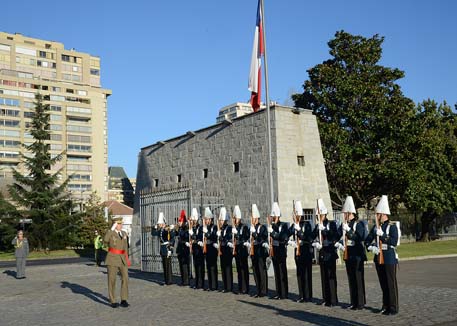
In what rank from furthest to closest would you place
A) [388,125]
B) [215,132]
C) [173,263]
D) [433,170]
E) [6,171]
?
[6,171] → [433,170] → [388,125] → [215,132] → [173,263]

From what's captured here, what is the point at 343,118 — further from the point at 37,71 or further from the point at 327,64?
the point at 37,71

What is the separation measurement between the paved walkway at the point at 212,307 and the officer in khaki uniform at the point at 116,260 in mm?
375

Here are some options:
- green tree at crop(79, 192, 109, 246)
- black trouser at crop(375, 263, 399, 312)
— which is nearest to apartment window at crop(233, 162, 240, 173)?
black trouser at crop(375, 263, 399, 312)

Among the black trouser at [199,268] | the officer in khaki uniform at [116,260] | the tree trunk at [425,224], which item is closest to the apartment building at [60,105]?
the tree trunk at [425,224]

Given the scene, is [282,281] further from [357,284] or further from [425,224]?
[425,224]

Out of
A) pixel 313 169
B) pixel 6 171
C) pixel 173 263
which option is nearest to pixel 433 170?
pixel 313 169

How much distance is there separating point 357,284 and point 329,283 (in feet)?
2.36

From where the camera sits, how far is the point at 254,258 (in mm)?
13281

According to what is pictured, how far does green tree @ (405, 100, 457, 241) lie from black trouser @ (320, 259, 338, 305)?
20.0 metres

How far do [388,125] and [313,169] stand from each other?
11.5m

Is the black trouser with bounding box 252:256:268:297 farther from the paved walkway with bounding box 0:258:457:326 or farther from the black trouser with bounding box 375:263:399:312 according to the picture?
the black trouser with bounding box 375:263:399:312

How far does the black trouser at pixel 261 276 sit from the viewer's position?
12891 mm

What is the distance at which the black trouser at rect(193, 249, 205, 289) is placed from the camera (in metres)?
15.0

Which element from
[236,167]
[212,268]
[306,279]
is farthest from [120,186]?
[306,279]
